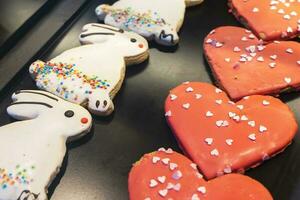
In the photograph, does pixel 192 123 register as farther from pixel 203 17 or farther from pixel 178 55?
pixel 203 17

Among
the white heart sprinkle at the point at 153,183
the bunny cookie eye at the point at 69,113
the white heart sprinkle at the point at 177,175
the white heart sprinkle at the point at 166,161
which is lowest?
the white heart sprinkle at the point at 177,175

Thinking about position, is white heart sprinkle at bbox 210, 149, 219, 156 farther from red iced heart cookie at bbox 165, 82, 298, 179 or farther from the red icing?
the red icing

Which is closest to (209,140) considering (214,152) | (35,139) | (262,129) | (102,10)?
(214,152)

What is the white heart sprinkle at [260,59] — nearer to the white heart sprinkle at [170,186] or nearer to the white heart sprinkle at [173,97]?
the white heart sprinkle at [173,97]

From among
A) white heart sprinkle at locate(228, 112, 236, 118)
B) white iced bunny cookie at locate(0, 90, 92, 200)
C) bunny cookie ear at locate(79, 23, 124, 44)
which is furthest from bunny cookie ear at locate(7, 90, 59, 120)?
white heart sprinkle at locate(228, 112, 236, 118)

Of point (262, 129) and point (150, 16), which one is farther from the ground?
point (150, 16)

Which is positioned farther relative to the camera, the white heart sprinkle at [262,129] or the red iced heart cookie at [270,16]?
the red iced heart cookie at [270,16]

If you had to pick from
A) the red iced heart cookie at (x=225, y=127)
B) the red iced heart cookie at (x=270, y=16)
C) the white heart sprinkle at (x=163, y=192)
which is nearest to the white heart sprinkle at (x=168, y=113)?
the red iced heart cookie at (x=225, y=127)

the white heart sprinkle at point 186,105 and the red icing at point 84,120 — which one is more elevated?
the red icing at point 84,120

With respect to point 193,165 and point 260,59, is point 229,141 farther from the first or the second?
point 260,59
